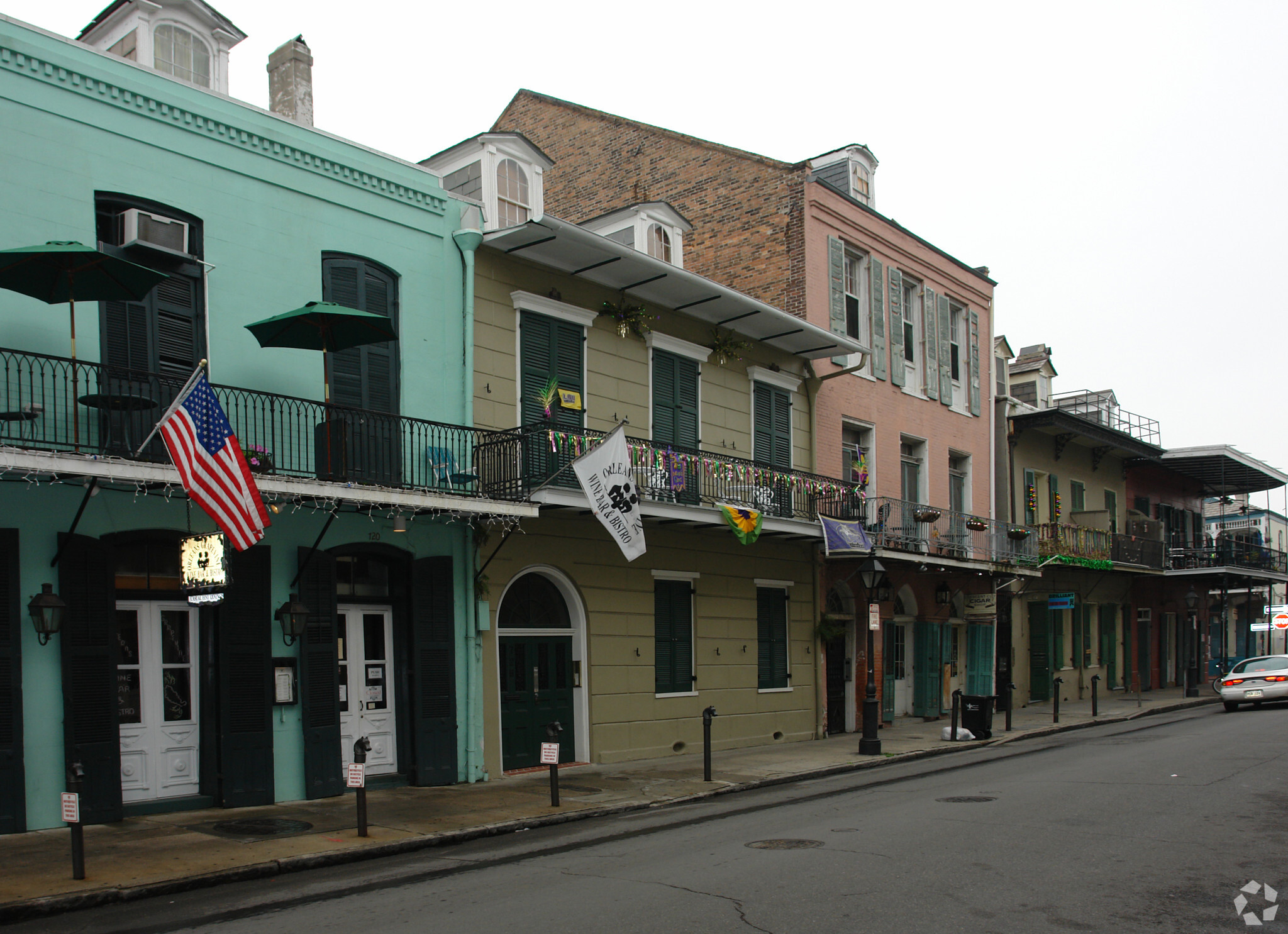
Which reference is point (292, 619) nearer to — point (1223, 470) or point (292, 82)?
point (292, 82)

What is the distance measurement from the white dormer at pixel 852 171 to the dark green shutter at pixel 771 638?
930 cm

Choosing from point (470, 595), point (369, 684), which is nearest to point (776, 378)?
point (470, 595)

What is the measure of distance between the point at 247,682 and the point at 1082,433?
81.9ft

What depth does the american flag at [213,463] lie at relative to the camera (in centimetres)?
1047

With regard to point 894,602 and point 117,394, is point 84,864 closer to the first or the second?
point 117,394

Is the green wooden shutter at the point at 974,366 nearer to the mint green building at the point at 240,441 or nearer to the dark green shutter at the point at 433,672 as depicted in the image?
the mint green building at the point at 240,441

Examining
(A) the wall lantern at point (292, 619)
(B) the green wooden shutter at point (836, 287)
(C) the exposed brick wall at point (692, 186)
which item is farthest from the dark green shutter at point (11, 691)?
(B) the green wooden shutter at point (836, 287)

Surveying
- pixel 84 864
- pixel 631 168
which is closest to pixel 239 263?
pixel 84 864

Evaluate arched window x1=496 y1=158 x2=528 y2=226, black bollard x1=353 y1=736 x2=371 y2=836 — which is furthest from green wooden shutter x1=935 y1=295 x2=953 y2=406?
black bollard x1=353 y1=736 x2=371 y2=836

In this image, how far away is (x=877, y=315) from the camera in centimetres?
2428

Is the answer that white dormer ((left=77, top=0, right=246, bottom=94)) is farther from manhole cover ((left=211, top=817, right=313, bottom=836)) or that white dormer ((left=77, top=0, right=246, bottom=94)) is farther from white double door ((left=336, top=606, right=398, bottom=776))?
manhole cover ((left=211, top=817, right=313, bottom=836))

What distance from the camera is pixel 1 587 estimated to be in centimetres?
1091

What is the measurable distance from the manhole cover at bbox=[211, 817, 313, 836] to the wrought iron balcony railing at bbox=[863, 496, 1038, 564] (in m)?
13.3

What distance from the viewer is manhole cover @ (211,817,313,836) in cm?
1083
